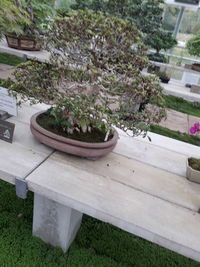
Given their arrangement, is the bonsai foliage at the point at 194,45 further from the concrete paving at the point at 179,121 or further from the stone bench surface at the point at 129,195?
the stone bench surface at the point at 129,195

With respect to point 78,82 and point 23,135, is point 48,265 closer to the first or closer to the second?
point 23,135

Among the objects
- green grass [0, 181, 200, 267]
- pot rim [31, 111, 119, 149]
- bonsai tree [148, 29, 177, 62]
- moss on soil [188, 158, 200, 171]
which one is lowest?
green grass [0, 181, 200, 267]

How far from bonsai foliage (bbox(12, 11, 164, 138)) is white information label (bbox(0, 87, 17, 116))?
3.5 inches

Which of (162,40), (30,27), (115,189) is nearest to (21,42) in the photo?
(30,27)

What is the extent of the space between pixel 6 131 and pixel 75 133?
0.29m

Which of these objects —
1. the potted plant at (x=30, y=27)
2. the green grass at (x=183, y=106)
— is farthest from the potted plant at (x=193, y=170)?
the green grass at (x=183, y=106)

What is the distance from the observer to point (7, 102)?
3.89ft

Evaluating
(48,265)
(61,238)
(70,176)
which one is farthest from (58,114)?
(48,265)

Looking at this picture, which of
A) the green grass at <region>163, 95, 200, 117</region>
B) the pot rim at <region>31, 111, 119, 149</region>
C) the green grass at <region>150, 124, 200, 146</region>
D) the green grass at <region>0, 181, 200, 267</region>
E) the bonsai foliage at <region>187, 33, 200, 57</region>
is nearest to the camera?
the pot rim at <region>31, 111, 119, 149</region>

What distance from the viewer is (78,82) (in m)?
1.04

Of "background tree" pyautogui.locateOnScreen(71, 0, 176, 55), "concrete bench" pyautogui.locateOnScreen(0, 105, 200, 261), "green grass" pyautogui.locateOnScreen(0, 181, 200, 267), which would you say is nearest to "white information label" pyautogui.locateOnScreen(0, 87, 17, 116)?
"concrete bench" pyautogui.locateOnScreen(0, 105, 200, 261)

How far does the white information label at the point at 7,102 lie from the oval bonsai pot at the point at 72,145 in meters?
0.18

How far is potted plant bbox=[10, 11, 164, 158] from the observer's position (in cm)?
98

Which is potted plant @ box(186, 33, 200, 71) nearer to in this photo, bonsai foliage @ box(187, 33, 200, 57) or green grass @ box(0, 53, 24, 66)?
bonsai foliage @ box(187, 33, 200, 57)
